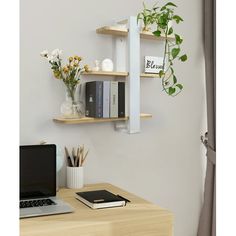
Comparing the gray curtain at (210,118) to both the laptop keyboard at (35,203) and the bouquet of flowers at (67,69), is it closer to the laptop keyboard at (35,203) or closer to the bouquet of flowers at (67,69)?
the bouquet of flowers at (67,69)

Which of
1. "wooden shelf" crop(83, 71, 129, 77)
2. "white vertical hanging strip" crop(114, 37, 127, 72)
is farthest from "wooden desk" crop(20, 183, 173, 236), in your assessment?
"white vertical hanging strip" crop(114, 37, 127, 72)

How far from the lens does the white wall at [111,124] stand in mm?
1985

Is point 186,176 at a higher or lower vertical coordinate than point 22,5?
lower

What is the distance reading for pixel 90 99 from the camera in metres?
2.03

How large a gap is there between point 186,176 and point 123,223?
1.15 metres

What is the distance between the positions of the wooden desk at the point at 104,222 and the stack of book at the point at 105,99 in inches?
20.5

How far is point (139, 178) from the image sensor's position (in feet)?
7.66

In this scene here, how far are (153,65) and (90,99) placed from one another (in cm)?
48

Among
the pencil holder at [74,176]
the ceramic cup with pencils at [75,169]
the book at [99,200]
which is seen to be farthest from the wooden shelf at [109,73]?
the book at [99,200]

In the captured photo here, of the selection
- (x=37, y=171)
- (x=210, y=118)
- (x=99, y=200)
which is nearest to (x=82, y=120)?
(x=37, y=171)

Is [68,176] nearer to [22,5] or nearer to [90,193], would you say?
[90,193]

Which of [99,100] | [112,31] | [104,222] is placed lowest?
[104,222]

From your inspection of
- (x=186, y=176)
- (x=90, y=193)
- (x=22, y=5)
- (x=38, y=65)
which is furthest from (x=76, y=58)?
(x=186, y=176)

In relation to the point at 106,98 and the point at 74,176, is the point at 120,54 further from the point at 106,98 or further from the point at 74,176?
the point at 74,176
